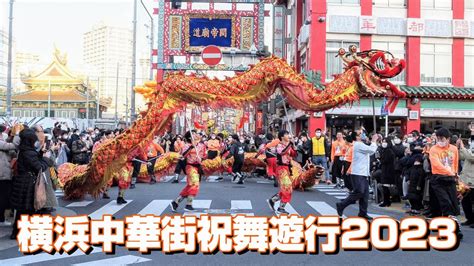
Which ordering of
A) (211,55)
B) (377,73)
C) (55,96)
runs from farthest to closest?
(55,96)
(211,55)
(377,73)

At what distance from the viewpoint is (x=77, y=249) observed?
7301 millimetres

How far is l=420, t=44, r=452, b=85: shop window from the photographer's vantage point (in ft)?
85.8

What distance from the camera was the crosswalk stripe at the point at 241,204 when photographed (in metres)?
11.4

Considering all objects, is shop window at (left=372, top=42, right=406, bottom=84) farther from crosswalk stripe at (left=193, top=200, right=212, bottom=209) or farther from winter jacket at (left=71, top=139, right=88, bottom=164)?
crosswalk stripe at (left=193, top=200, right=212, bottom=209)

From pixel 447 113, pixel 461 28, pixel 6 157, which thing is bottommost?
pixel 6 157

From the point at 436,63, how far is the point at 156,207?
20.0m

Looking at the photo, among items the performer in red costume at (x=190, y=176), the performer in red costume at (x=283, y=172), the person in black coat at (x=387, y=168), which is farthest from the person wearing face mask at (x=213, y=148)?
the performer in red costume at (x=283, y=172)

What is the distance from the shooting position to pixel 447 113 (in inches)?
985

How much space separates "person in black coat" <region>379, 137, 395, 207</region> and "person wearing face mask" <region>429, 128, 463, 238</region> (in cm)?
323

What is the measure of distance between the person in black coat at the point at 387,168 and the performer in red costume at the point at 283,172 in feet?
8.47

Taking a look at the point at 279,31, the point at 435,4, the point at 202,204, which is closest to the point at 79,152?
the point at 202,204

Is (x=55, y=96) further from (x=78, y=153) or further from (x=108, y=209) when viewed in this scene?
(x=108, y=209)

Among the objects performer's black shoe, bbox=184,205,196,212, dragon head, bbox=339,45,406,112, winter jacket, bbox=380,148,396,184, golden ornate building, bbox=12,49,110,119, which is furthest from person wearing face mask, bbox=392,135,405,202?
golden ornate building, bbox=12,49,110,119

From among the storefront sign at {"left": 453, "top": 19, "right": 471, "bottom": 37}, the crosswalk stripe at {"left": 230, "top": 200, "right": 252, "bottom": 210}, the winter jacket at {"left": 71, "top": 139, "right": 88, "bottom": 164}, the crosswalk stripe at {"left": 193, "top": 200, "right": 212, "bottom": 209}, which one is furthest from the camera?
the storefront sign at {"left": 453, "top": 19, "right": 471, "bottom": 37}
